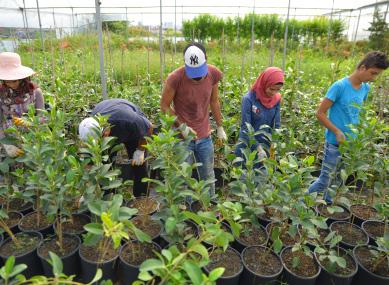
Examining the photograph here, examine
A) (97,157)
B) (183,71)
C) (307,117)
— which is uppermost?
(183,71)

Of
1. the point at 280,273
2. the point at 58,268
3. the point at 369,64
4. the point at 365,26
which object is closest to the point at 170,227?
the point at 58,268

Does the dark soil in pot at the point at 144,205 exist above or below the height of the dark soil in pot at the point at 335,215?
above

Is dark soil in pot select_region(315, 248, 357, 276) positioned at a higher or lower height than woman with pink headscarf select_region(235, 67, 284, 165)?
lower

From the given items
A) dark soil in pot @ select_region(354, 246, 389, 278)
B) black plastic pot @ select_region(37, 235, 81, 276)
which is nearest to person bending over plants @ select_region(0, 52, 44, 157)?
black plastic pot @ select_region(37, 235, 81, 276)

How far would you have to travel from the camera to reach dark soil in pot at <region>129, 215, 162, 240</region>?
6.88 feet

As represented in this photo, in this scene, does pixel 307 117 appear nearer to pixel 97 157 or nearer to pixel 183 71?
pixel 183 71

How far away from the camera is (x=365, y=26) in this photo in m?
12.8

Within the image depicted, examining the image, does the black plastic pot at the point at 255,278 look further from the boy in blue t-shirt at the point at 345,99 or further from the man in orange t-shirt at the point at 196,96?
the boy in blue t-shirt at the point at 345,99

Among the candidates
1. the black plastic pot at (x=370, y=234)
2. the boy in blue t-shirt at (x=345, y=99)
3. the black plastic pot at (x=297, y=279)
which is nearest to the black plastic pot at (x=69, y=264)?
the black plastic pot at (x=297, y=279)

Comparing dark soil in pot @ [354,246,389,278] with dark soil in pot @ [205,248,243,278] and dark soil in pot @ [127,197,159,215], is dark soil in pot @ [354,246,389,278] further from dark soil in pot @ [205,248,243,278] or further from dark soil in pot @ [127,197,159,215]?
dark soil in pot @ [127,197,159,215]

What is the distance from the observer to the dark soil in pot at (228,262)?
1.78 m

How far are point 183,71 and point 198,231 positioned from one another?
44.4 inches

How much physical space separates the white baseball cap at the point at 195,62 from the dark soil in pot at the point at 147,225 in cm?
104

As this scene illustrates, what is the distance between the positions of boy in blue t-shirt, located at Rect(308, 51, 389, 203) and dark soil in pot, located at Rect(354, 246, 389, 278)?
0.51 m
